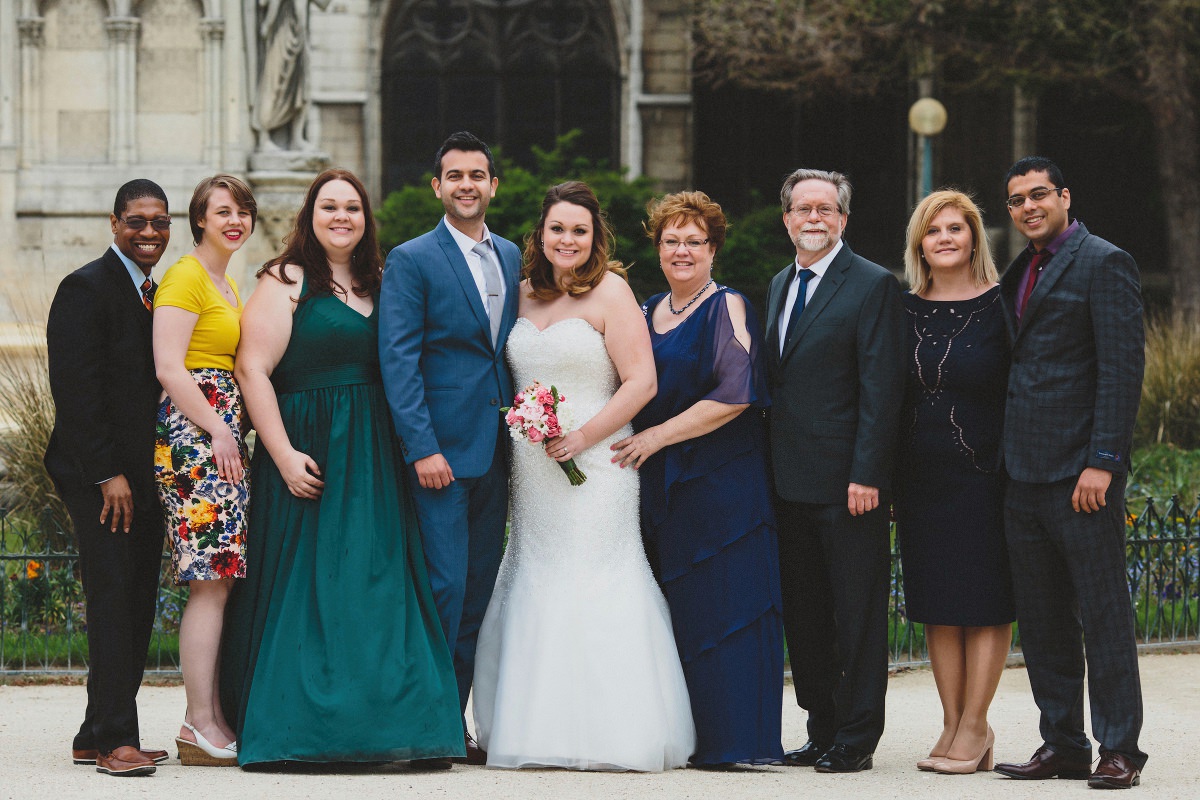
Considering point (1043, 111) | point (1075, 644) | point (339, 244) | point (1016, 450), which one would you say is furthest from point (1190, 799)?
point (1043, 111)

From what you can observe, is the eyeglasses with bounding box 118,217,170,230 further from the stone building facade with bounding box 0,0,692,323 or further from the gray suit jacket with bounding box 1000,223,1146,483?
the stone building facade with bounding box 0,0,692,323

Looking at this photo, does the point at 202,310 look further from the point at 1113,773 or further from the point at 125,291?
the point at 1113,773

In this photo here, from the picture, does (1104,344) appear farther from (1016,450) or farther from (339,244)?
(339,244)

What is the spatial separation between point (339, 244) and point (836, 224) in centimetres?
188

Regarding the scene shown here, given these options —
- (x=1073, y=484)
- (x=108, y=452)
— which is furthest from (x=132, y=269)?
(x=1073, y=484)

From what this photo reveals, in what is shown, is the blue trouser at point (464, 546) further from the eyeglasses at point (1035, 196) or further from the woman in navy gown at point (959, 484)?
A: the eyeglasses at point (1035, 196)

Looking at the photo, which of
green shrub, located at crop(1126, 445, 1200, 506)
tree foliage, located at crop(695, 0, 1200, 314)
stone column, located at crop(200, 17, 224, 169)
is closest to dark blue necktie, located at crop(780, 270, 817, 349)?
green shrub, located at crop(1126, 445, 1200, 506)

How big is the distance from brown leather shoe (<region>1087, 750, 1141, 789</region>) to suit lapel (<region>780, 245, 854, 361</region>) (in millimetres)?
1837

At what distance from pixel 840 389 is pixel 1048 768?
1568mm

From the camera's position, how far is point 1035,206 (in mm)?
5504

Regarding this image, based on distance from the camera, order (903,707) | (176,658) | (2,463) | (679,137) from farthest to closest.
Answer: (679,137), (2,463), (176,658), (903,707)

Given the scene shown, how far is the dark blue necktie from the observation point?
573 cm

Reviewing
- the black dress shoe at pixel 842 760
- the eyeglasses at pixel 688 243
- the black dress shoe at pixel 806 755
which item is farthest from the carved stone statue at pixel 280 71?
the black dress shoe at pixel 842 760

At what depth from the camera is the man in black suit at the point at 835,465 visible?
5.51 metres
